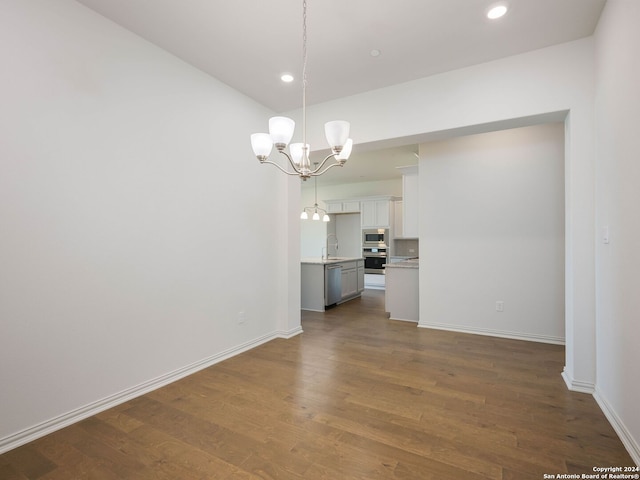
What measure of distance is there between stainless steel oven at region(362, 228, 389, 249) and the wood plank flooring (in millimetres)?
4969

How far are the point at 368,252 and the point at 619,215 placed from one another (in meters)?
6.49

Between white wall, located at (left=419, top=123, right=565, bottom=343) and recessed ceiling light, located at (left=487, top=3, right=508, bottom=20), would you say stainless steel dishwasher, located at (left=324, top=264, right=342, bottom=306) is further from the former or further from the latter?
recessed ceiling light, located at (left=487, top=3, right=508, bottom=20)

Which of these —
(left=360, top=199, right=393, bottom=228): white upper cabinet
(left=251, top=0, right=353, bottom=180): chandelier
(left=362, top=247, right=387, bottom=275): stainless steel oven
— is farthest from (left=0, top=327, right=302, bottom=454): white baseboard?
(left=360, top=199, right=393, bottom=228): white upper cabinet

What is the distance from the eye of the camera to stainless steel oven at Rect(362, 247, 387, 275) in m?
8.38

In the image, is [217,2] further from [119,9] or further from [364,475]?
[364,475]

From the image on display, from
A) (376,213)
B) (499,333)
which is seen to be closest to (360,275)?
(376,213)

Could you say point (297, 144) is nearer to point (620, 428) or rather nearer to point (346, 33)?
point (346, 33)

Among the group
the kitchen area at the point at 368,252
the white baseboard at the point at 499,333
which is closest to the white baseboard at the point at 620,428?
the white baseboard at the point at 499,333

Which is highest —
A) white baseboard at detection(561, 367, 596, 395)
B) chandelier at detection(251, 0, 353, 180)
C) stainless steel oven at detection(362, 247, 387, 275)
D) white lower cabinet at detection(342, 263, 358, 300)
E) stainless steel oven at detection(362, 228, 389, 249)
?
chandelier at detection(251, 0, 353, 180)

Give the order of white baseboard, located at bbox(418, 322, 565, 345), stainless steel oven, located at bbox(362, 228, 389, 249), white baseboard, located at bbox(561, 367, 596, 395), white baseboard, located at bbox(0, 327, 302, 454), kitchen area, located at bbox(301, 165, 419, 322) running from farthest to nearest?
stainless steel oven, located at bbox(362, 228, 389, 249) → kitchen area, located at bbox(301, 165, 419, 322) → white baseboard, located at bbox(418, 322, 565, 345) → white baseboard, located at bbox(561, 367, 596, 395) → white baseboard, located at bbox(0, 327, 302, 454)

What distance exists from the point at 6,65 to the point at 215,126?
5.57ft

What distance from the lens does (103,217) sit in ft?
8.07

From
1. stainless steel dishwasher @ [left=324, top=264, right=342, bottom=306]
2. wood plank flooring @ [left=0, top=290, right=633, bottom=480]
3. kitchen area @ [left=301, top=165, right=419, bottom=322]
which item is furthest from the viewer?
stainless steel dishwasher @ [left=324, top=264, right=342, bottom=306]

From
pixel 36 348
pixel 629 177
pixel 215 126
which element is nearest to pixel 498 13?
pixel 629 177
